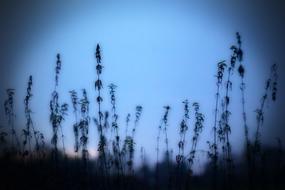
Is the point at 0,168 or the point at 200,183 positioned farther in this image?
the point at 200,183

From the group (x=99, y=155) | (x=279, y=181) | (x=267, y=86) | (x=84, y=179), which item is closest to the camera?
(x=267, y=86)

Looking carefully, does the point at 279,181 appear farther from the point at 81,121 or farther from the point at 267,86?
the point at 81,121

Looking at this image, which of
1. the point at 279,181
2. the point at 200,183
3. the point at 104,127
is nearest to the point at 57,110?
the point at 104,127

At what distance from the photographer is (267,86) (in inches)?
487

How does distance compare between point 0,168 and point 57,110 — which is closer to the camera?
point 57,110

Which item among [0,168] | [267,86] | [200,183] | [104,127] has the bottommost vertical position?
[200,183]

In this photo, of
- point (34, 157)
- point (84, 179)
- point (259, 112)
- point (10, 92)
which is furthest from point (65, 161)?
point (259, 112)

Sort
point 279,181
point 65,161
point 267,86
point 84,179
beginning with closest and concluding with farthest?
point 267,86 < point 84,179 < point 65,161 < point 279,181

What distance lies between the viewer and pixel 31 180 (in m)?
14.7

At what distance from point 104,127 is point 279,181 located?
11.0 m

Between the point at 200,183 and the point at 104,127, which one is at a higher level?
the point at 104,127

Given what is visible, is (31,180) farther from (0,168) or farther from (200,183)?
(200,183)

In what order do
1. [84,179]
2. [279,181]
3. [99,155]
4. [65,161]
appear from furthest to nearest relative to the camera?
[279,181] → [65,161] → [99,155] → [84,179]

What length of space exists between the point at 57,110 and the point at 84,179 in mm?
3106
